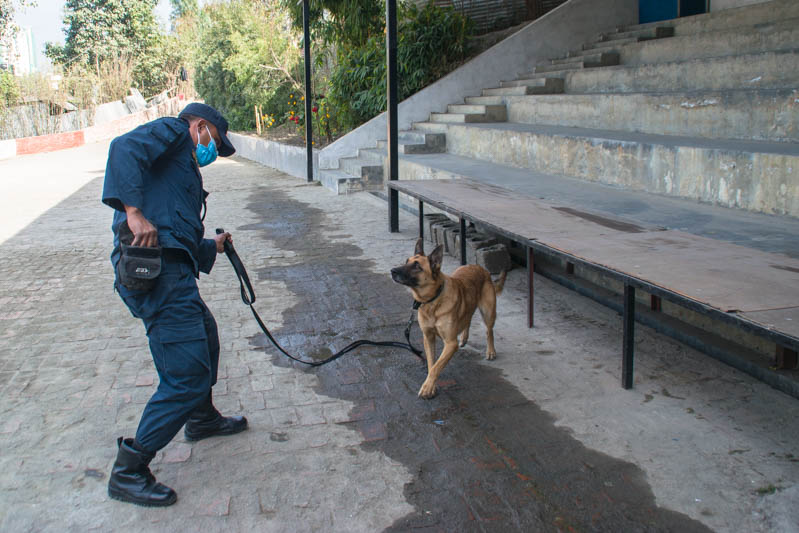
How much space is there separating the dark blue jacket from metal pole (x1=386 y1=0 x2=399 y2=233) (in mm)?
5664

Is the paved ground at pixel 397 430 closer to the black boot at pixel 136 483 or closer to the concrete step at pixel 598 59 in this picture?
the black boot at pixel 136 483

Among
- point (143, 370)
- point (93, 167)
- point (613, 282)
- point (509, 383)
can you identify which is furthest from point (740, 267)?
point (93, 167)

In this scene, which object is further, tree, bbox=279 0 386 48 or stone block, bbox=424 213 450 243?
tree, bbox=279 0 386 48

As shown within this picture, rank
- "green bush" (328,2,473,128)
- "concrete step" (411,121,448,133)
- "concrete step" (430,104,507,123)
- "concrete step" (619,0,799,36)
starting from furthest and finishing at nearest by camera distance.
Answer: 1. "green bush" (328,2,473,128)
2. "concrete step" (411,121,448,133)
3. "concrete step" (430,104,507,123)
4. "concrete step" (619,0,799,36)

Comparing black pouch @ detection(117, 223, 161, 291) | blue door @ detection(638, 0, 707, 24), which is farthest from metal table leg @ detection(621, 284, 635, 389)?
blue door @ detection(638, 0, 707, 24)

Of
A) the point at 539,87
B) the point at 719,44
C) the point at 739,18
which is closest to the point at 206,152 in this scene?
the point at 719,44

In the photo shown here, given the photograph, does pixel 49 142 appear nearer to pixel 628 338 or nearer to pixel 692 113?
pixel 692 113

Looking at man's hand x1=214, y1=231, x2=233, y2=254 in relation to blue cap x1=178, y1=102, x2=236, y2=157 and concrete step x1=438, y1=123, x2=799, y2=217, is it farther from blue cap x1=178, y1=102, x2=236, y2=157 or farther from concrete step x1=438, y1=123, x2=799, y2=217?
concrete step x1=438, y1=123, x2=799, y2=217

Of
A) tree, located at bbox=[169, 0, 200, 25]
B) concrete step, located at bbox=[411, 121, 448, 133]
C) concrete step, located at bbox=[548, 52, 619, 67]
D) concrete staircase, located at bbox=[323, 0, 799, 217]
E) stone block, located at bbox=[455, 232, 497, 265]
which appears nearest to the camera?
concrete staircase, located at bbox=[323, 0, 799, 217]

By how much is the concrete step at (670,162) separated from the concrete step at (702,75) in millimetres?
A: 980

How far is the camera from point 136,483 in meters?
3.09

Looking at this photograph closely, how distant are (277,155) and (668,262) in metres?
15.2

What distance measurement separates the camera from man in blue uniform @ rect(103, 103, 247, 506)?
2.96 meters

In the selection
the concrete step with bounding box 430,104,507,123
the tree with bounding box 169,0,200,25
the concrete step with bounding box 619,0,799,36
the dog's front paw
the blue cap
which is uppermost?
the tree with bounding box 169,0,200,25
